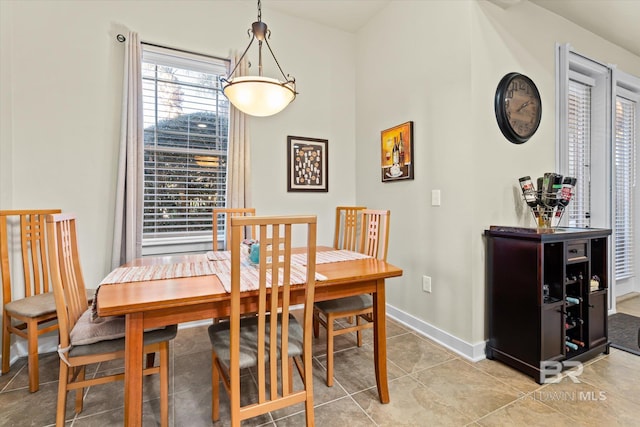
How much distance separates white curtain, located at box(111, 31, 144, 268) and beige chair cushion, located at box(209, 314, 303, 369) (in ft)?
4.48

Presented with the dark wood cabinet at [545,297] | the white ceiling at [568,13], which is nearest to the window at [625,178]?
the white ceiling at [568,13]

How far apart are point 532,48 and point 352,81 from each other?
1.76m

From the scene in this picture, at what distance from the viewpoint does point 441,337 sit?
2.45m

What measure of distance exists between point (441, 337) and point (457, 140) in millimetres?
1578

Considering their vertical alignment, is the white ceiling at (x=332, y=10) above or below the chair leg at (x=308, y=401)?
above

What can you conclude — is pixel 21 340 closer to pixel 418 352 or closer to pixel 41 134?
pixel 41 134

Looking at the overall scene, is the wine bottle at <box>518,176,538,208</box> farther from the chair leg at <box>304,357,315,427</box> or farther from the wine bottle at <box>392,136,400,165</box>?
the chair leg at <box>304,357,315,427</box>

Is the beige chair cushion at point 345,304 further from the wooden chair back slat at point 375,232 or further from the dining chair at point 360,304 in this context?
the wooden chair back slat at point 375,232

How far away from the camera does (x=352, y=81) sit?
11.7 feet

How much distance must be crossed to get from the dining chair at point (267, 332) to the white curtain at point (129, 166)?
138 centimetres

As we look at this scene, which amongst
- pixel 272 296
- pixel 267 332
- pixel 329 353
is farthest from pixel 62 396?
pixel 329 353

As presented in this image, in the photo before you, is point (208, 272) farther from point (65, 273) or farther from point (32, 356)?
point (32, 356)

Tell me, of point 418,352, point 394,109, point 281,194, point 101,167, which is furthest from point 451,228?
point 101,167

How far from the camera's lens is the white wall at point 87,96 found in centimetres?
223
